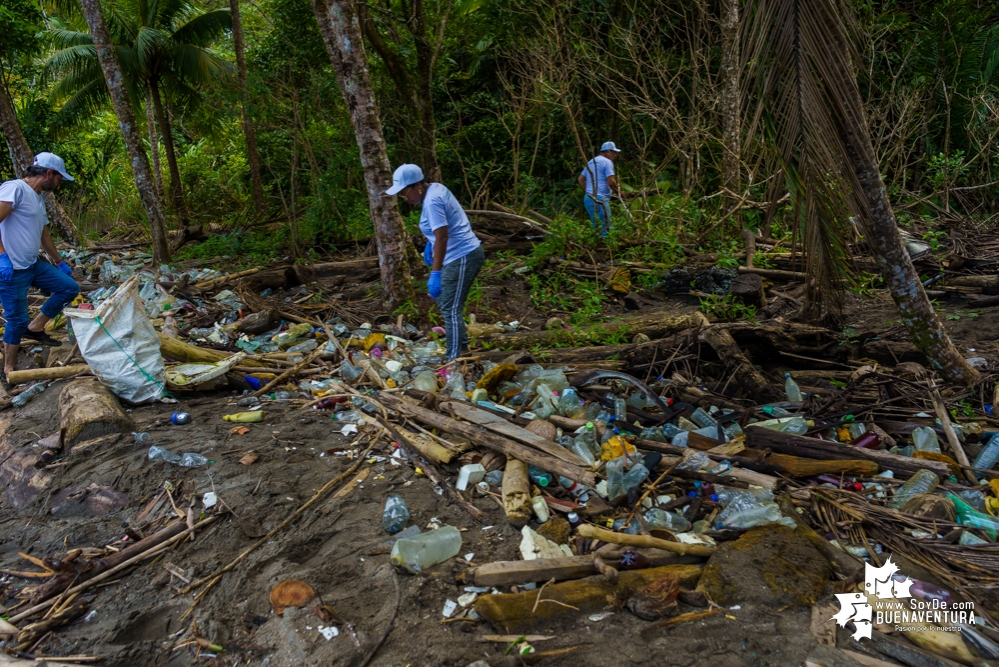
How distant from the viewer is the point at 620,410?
439 centimetres

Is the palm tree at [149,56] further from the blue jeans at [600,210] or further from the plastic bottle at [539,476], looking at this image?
the plastic bottle at [539,476]

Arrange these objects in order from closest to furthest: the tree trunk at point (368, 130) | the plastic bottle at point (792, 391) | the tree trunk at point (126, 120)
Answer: the plastic bottle at point (792, 391) < the tree trunk at point (368, 130) < the tree trunk at point (126, 120)

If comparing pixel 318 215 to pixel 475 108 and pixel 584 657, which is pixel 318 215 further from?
pixel 584 657

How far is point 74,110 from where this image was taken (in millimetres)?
14672

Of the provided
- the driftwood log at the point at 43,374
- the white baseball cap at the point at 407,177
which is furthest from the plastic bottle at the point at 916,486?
the driftwood log at the point at 43,374

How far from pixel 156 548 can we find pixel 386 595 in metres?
1.26

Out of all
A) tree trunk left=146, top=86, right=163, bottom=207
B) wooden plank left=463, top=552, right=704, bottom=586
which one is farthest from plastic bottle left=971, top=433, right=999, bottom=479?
tree trunk left=146, top=86, right=163, bottom=207

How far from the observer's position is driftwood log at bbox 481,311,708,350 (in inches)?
226

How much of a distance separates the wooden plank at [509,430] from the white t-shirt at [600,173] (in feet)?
17.2

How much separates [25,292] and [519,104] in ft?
26.2

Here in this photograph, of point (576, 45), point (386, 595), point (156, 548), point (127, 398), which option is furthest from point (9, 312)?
point (576, 45)

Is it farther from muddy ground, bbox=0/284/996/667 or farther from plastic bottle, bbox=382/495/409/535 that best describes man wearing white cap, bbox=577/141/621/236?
plastic bottle, bbox=382/495/409/535

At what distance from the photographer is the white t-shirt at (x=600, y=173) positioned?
8.69m

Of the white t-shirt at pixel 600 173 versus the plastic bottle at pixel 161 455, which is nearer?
the plastic bottle at pixel 161 455
